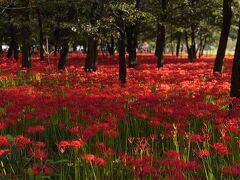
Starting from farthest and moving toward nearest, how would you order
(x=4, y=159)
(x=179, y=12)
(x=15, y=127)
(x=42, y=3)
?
(x=179, y=12)
(x=42, y=3)
(x=15, y=127)
(x=4, y=159)

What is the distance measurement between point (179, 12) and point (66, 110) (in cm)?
2175

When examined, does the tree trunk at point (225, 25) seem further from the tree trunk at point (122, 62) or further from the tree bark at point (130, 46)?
the tree bark at point (130, 46)

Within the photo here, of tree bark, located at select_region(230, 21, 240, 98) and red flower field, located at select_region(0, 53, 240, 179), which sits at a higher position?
tree bark, located at select_region(230, 21, 240, 98)

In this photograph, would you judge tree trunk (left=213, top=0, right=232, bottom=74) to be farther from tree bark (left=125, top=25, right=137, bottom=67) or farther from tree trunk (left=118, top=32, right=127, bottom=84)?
tree bark (left=125, top=25, right=137, bottom=67)

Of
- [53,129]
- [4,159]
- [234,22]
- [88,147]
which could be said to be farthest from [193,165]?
[234,22]

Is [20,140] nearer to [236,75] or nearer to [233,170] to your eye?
[233,170]

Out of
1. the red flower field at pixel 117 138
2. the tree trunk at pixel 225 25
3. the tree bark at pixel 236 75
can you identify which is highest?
the tree trunk at pixel 225 25

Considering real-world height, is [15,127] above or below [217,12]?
below

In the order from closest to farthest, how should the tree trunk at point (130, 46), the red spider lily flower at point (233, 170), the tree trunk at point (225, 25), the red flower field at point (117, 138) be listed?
the red spider lily flower at point (233, 170) → the red flower field at point (117, 138) → the tree trunk at point (225, 25) → the tree trunk at point (130, 46)

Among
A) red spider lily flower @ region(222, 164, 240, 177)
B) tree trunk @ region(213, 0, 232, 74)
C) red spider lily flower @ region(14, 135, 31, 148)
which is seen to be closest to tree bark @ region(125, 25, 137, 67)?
tree trunk @ region(213, 0, 232, 74)

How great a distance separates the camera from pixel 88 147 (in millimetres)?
6590

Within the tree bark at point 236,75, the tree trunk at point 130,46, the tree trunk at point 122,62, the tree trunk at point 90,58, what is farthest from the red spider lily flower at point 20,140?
the tree trunk at point 130,46

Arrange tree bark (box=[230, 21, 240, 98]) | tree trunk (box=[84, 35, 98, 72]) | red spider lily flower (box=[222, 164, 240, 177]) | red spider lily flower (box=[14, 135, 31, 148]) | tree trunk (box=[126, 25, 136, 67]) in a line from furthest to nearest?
tree trunk (box=[126, 25, 136, 67]) → tree trunk (box=[84, 35, 98, 72]) → tree bark (box=[230, 21, 240, 98]) → red spider lily flower (box=[14, 135, 31, 148]) → red spider lily flower (box=[222, 164, 240, 177])

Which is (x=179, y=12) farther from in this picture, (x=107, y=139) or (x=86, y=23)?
(x=107, y=139)
